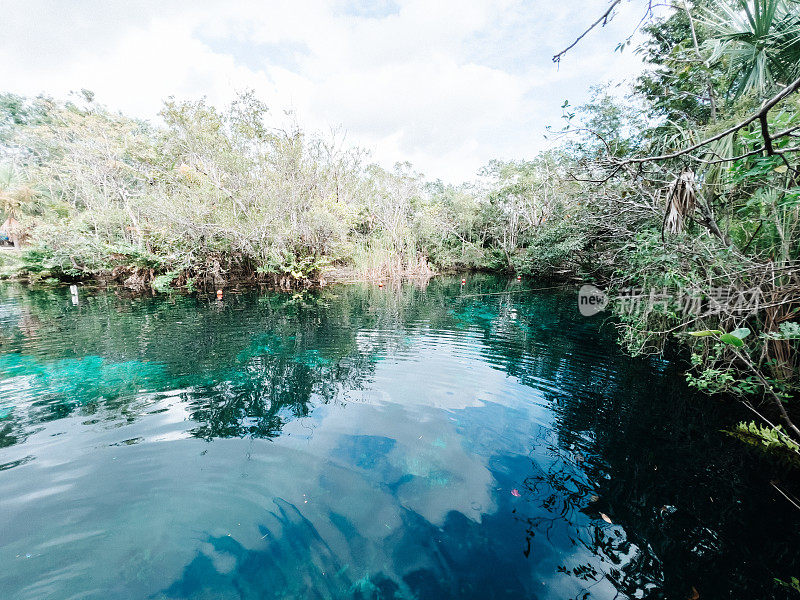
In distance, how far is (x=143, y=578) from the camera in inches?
89.8

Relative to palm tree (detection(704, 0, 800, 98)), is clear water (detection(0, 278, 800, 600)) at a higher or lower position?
lower

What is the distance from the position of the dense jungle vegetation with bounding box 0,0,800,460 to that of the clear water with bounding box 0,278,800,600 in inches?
43.3

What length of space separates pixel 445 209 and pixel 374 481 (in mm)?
23818

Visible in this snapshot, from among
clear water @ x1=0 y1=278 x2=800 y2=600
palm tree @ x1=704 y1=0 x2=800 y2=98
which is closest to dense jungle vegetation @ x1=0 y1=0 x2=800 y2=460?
palm tree @ x1=704 y1=0 x2=800 y2=98

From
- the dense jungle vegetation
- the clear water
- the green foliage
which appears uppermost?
the dense jungle vegetation

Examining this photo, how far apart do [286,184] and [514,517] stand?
15433mm

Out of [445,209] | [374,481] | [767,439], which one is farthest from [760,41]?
[445,209]

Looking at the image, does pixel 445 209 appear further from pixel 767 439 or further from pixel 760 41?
pixel 767 439

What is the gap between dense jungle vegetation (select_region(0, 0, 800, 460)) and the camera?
4.12m

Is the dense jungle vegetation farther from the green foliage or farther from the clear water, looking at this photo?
the clear water

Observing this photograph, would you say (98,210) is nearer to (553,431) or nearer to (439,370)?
(439,370)

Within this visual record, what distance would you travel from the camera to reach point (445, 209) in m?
24.9

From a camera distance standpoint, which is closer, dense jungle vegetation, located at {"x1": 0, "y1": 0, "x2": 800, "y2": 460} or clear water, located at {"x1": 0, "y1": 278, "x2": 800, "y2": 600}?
clear water, located at {"x1": 0, "y1": 278, "x2": 800, "y2": 600}

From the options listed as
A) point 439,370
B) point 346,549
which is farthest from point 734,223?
point 346,549
